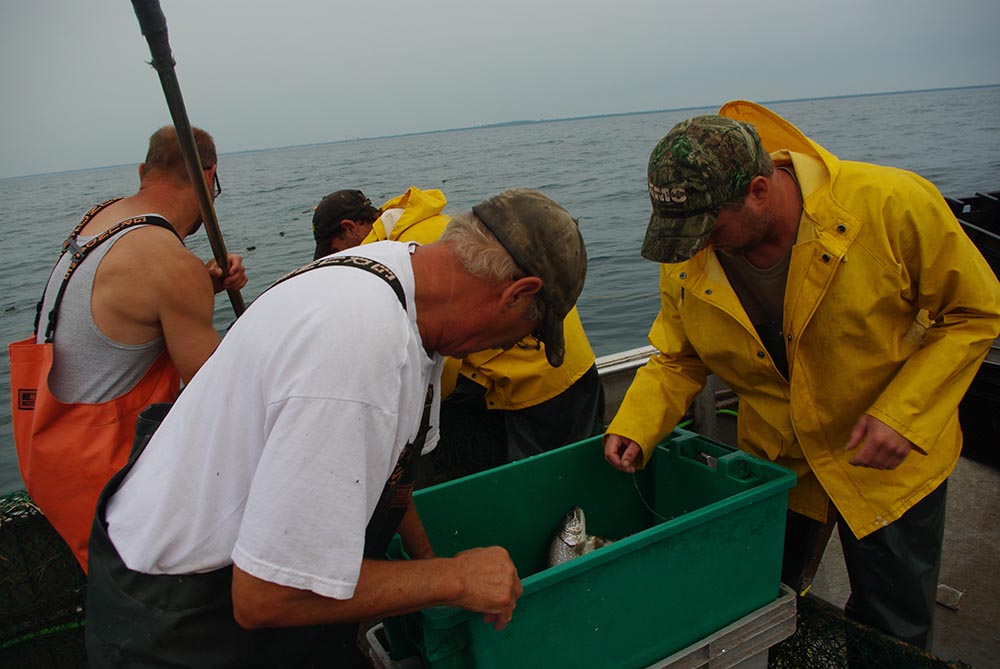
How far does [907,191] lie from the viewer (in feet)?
6.75

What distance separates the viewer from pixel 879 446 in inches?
80.5

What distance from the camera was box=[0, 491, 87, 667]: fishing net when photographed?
2.94m

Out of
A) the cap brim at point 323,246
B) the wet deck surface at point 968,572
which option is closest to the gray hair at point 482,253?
the wet deck surface at point 968,572

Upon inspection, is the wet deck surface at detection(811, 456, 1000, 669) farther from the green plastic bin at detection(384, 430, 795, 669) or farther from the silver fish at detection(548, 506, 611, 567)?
the silver fish at detection(548, 506, 611, 567)

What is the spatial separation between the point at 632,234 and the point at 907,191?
48.1ft

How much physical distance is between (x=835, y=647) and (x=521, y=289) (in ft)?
5.77

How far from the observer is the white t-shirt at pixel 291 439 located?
1259 mm

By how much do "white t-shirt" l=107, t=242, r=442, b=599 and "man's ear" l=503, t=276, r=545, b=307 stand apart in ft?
0.73

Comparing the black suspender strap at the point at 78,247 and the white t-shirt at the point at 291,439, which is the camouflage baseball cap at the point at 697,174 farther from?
the black suspender strap at the point at 78,247

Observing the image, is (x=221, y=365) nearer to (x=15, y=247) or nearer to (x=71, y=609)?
(x=71, y=609)

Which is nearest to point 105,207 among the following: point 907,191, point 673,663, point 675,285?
point 675,285

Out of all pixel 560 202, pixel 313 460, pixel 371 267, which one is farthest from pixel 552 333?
pixel 560 202

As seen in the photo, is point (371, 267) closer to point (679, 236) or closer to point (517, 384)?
point (679, 236)

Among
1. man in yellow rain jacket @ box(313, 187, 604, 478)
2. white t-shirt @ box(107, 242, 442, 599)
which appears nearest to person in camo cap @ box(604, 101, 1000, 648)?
man in yellow rain jacket @ box(313, 187, 604, 478)
